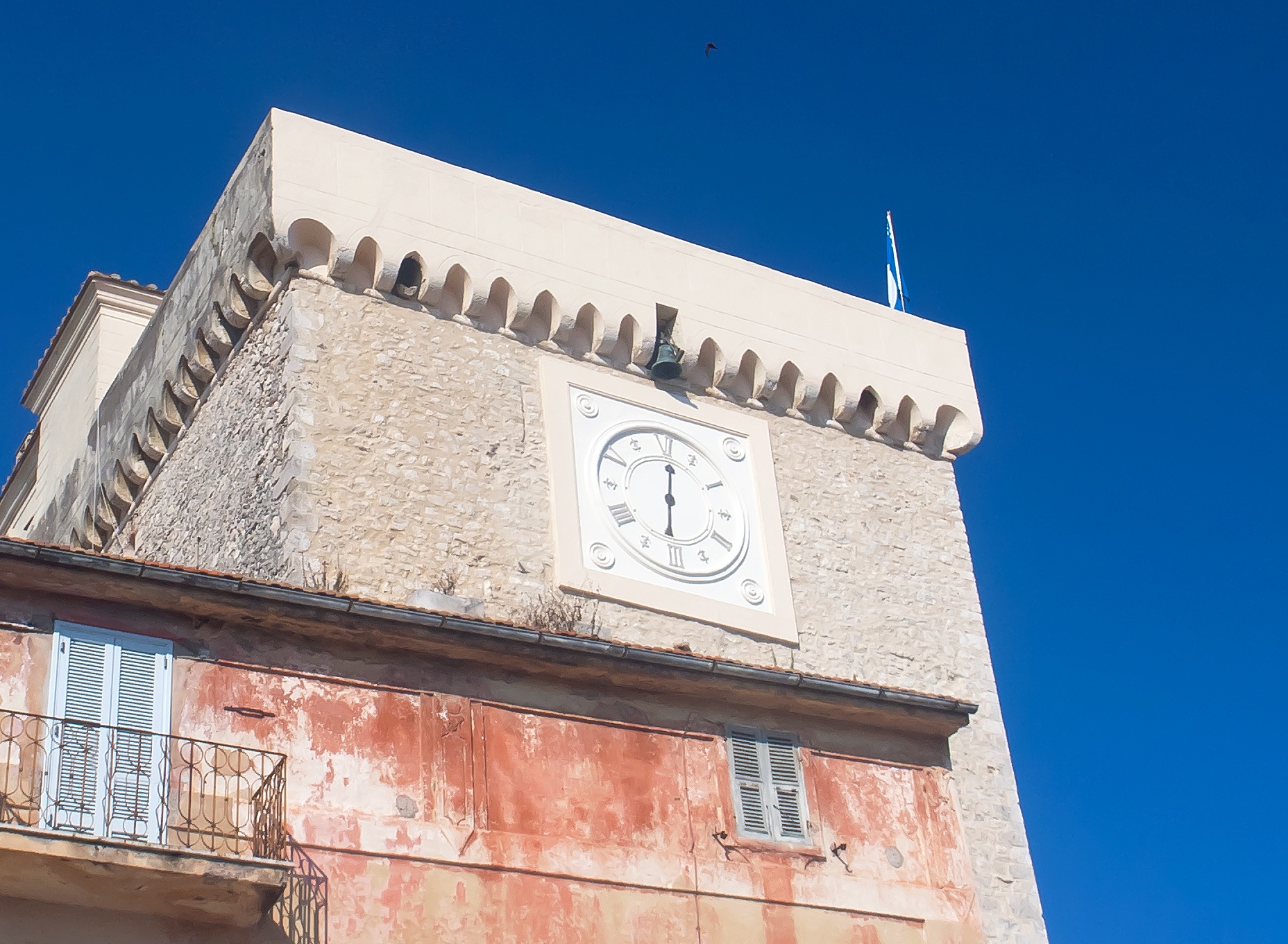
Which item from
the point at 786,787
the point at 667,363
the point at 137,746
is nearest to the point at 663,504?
the point at 667,363

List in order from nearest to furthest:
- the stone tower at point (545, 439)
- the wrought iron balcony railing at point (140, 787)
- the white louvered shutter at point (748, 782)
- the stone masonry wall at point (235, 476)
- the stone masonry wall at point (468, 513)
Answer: the wrought iron balcony railing at point (140, 787)
the white louvered shutter at point (748, 782)
the stone masonry wall at point (468, 513)
the stone masonry wall at point (235, 476)
the stone tower at point (545, 439)

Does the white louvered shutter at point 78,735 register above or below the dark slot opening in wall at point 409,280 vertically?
below

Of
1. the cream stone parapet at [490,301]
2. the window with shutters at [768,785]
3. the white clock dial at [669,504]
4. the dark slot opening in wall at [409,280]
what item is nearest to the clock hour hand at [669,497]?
the white clock dial at [669,504]

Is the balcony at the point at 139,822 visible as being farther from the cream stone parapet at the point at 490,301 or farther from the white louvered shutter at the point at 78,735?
the cream stone parapet at the point at 490,301

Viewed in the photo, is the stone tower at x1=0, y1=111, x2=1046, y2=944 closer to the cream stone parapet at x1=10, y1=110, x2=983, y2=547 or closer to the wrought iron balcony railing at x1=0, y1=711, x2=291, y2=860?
the cream stone parapet at x1=10, y1=110, x2=983, y2=547

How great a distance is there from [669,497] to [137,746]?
8.44 meters

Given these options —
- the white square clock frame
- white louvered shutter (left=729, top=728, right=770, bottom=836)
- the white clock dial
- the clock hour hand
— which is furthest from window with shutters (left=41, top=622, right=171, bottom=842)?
the clock hour hand

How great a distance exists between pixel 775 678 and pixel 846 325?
8.45 metres

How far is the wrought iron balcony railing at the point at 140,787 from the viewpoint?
10.0m

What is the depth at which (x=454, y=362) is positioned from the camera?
17844 mm

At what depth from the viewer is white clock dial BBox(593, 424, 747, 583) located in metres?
17.9

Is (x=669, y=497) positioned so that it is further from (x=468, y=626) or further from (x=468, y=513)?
(x=468, y=626)

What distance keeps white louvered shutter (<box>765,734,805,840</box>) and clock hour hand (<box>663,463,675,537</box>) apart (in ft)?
17.3

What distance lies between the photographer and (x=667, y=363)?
62.2 feet
